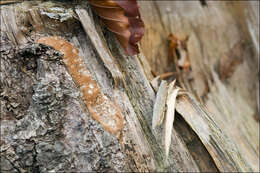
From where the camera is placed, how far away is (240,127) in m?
1.68

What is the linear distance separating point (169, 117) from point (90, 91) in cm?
37

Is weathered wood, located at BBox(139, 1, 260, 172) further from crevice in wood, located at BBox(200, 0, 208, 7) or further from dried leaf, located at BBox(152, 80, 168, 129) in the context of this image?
dried leaf, located at BBox(152, 80, 168, 129)

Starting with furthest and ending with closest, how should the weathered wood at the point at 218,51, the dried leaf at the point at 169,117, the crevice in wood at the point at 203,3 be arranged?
the crevice in wood at the point at 203,3
the weathered wood at the point at 218,51
the dried leaf at the point at 169,117

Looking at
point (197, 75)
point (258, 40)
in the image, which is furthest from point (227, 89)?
point (258, 40)

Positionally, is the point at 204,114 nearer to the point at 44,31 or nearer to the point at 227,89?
the point at 227,89

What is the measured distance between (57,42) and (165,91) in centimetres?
53

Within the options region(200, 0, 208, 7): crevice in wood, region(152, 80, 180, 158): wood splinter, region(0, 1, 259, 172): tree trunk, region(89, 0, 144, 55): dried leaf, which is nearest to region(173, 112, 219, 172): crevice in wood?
region(0, 1, 259, 172): tree trunk

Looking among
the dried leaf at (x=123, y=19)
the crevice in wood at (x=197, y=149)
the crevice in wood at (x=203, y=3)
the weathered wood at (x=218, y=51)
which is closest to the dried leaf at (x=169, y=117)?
the crevice in wood at (x=197, y=149)

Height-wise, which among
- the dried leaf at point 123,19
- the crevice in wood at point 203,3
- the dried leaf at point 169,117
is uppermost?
the dried leaf at point 123,19

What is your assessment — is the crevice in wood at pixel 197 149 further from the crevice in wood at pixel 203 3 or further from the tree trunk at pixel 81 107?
the crevice in wood at pixel 203 3

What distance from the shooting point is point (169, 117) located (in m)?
1.10

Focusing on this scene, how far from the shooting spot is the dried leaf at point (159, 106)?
1.08m

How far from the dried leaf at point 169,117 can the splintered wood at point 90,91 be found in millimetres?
204

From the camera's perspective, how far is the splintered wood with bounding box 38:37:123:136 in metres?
0.99
